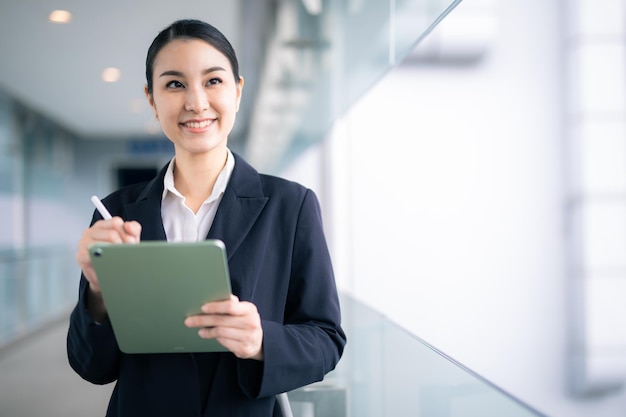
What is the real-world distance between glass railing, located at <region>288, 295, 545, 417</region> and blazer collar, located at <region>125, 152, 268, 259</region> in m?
0.55

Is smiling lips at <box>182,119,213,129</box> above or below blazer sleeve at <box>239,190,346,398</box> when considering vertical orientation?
above

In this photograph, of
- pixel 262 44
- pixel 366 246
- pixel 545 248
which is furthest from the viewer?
pixel 545 248

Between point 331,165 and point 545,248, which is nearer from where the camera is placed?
point 331,165

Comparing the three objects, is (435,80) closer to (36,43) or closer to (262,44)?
(262,44)

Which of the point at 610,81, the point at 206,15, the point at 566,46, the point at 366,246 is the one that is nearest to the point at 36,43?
the point at 206,15

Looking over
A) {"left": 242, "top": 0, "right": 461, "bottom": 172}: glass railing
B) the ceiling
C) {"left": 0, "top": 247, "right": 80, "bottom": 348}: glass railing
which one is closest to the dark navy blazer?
{"left": 242, "top": 0, "right": 461, "bottom": 172}: glass railing

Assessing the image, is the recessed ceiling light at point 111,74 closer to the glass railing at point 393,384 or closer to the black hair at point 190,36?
the glass railing at point 393,384

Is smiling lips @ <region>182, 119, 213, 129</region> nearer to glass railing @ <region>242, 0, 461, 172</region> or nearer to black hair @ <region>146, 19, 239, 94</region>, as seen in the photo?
black hair @ <region>146, 19, 239, 94</region>

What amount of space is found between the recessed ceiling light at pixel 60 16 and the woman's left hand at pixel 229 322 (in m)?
4.01

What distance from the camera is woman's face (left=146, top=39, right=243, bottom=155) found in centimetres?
104

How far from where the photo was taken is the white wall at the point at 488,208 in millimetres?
7621

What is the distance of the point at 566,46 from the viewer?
9195mm

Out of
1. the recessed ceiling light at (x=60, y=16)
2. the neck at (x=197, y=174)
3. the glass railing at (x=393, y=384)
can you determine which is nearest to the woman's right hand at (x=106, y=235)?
the neck at (x=197, y=174)

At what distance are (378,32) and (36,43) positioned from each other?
137 inches
